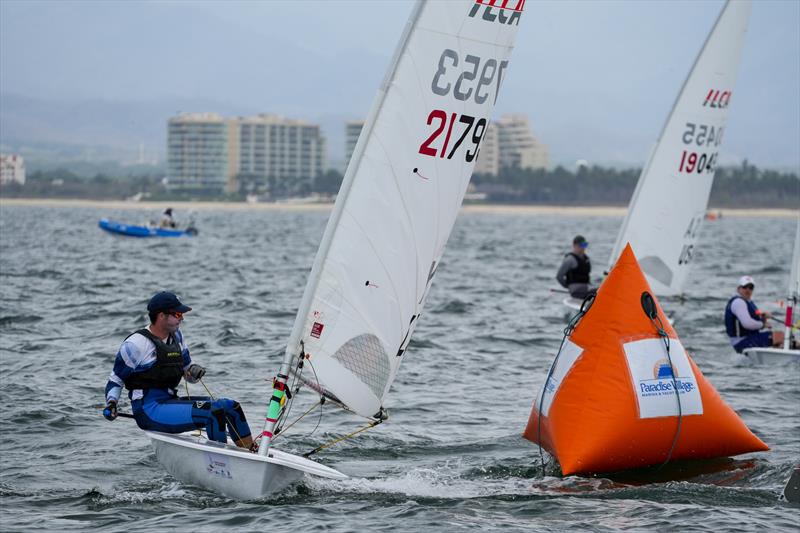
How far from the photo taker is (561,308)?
72.3 feet

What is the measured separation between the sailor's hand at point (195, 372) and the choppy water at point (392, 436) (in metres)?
0.80

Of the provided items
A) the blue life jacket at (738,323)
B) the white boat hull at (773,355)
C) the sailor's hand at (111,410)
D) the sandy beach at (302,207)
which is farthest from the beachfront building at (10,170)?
the sailor's hand at (111,410)

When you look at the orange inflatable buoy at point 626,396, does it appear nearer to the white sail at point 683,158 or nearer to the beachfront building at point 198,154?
the white sail at point 683,158

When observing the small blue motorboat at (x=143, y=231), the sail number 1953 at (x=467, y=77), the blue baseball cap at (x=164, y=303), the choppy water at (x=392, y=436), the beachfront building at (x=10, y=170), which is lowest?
the choppy water at (x=392, y=436)

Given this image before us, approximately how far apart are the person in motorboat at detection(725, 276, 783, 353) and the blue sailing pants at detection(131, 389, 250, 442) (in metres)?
8.80

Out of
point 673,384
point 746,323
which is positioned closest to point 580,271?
point 746,323

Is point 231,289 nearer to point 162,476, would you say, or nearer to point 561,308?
point 561,308

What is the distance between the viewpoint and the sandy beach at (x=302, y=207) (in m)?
142

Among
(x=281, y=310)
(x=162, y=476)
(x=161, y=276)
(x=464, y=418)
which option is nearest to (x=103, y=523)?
(x=162, y=476)

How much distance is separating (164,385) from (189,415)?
1.20ft

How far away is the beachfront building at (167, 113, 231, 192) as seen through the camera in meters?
186

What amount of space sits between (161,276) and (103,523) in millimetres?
20713

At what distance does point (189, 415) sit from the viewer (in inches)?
320

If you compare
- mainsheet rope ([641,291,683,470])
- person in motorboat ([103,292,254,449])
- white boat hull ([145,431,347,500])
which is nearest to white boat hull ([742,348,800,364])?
mainsheet rope ([641,291,683,470])
